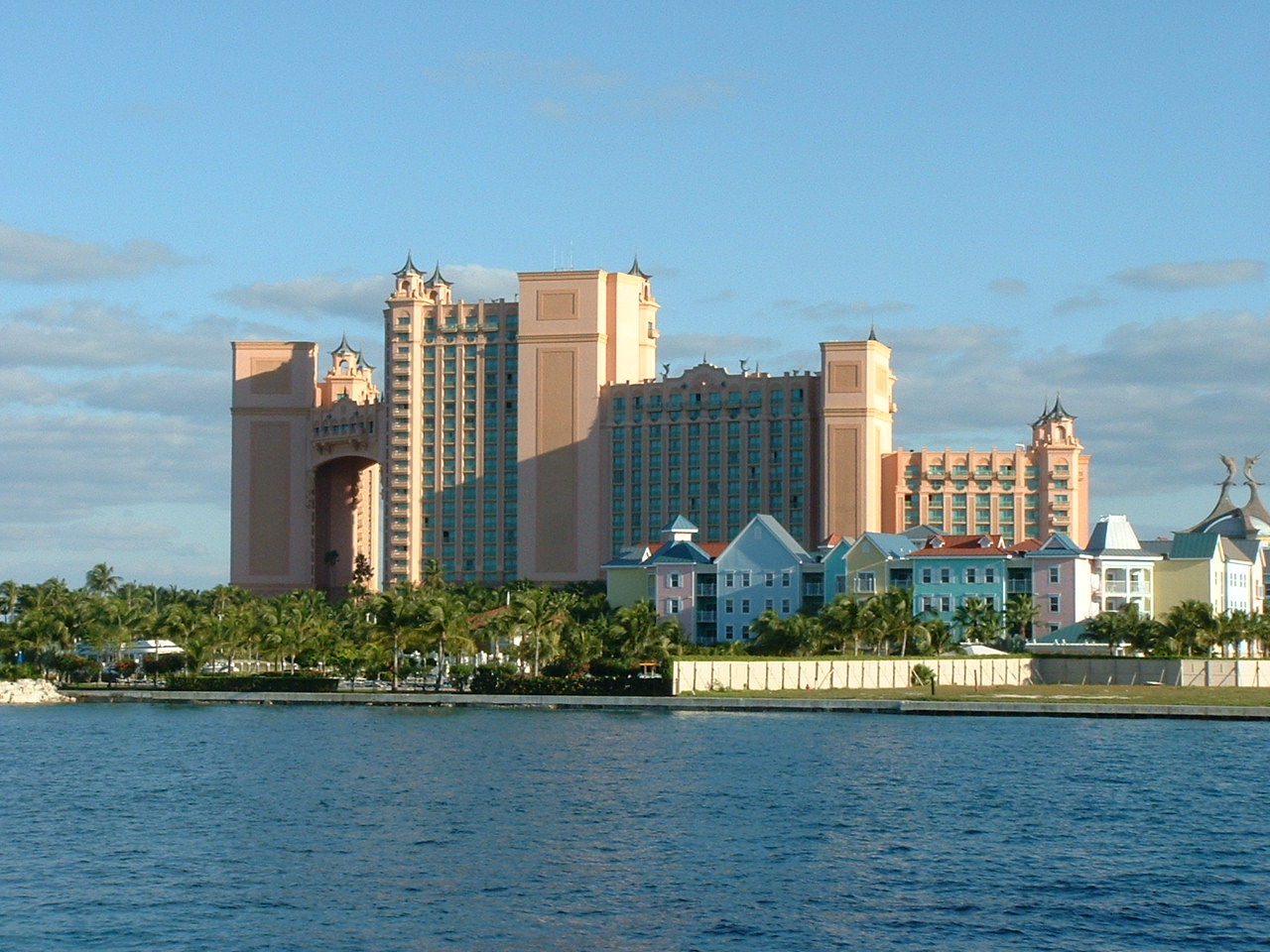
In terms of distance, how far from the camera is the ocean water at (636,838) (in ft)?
178

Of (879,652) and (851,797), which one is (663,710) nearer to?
(879,652)

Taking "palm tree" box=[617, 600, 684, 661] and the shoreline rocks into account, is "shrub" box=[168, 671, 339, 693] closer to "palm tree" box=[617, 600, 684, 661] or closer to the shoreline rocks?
the shoreline rocks

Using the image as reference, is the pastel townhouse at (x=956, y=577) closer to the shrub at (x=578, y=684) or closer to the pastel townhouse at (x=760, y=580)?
the pastel townhouse at (x=760, y=580)

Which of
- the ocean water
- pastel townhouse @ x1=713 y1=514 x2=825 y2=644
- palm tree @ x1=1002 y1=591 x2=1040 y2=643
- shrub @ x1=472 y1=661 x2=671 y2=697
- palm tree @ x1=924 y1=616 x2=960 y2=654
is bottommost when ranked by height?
the ocean water

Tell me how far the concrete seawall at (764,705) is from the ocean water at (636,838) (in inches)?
355

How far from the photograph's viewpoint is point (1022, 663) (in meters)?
149

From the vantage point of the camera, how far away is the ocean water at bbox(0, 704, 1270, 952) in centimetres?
5431

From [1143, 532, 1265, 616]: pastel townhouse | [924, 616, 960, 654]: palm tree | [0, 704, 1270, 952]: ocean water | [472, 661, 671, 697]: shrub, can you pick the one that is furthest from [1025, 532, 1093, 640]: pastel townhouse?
[0, 704, 1270, 952]: ocean water

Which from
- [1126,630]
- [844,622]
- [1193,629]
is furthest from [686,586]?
[1193,629]

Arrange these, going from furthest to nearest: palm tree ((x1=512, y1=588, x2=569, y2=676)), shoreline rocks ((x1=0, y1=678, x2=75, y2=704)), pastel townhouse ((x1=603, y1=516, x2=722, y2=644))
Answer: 1. pastel townhouse ((x1=603, y1=516, x2=722, y2=644))
2. shoreline rocks ((x1=0, y1=678, x2=75, y2=704))
3. palm tree ((x1=512, y1=588, x2=569, y2=676))

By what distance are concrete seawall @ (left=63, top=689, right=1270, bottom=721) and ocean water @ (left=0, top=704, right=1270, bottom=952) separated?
9.03 metres

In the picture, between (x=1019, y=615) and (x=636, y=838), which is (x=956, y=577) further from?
(x=636, y=838)

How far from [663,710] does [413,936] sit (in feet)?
252

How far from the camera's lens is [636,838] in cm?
7044
